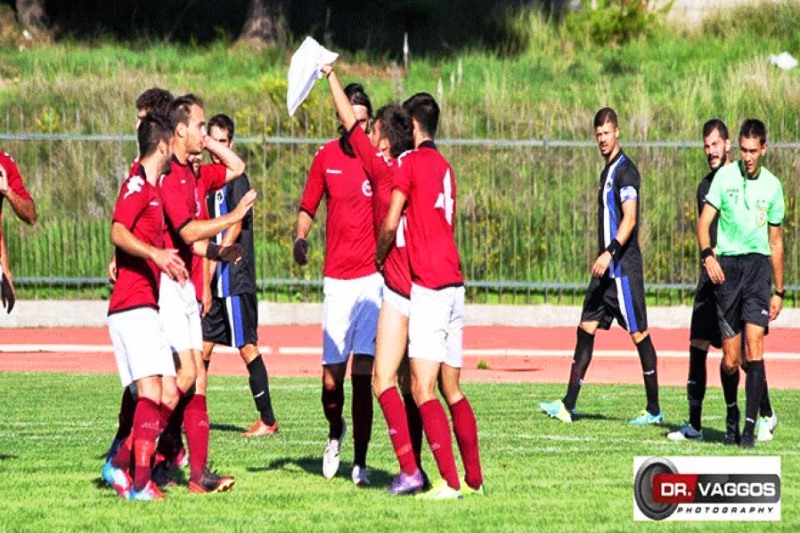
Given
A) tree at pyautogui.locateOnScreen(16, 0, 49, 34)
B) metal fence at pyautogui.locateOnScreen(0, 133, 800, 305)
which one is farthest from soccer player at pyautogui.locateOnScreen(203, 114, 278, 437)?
tree at pyautogui.locateOnScreen(16, 0, 49, 34)

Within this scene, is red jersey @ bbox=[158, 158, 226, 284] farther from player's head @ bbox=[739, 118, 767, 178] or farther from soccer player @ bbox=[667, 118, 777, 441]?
soccer player @ bbox=[667, 118, 777, 441]

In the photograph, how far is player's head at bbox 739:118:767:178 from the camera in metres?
12.6

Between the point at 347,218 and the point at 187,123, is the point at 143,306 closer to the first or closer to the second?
the point at 187,123

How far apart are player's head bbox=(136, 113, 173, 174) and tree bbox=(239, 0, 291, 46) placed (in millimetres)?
26921

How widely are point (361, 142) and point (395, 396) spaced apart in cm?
149

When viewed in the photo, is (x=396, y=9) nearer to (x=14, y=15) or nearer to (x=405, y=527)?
(x=14, y=15)

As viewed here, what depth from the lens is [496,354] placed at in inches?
846

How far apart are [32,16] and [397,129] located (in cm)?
2963

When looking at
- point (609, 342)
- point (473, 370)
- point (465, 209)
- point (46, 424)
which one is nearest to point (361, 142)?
point (46, 424)

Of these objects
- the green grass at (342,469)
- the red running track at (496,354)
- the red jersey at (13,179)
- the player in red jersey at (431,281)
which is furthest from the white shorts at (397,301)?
the red running track at (496,354)

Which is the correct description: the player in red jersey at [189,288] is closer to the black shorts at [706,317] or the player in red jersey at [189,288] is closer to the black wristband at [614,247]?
the black shorts at [706,317]

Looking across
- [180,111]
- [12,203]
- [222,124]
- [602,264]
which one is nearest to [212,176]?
[180,111]

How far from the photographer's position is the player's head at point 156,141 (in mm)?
9984

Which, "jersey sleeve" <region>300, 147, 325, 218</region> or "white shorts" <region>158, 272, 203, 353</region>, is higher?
"jersey sleeve" <region>300, 147, 325, 218</region>
